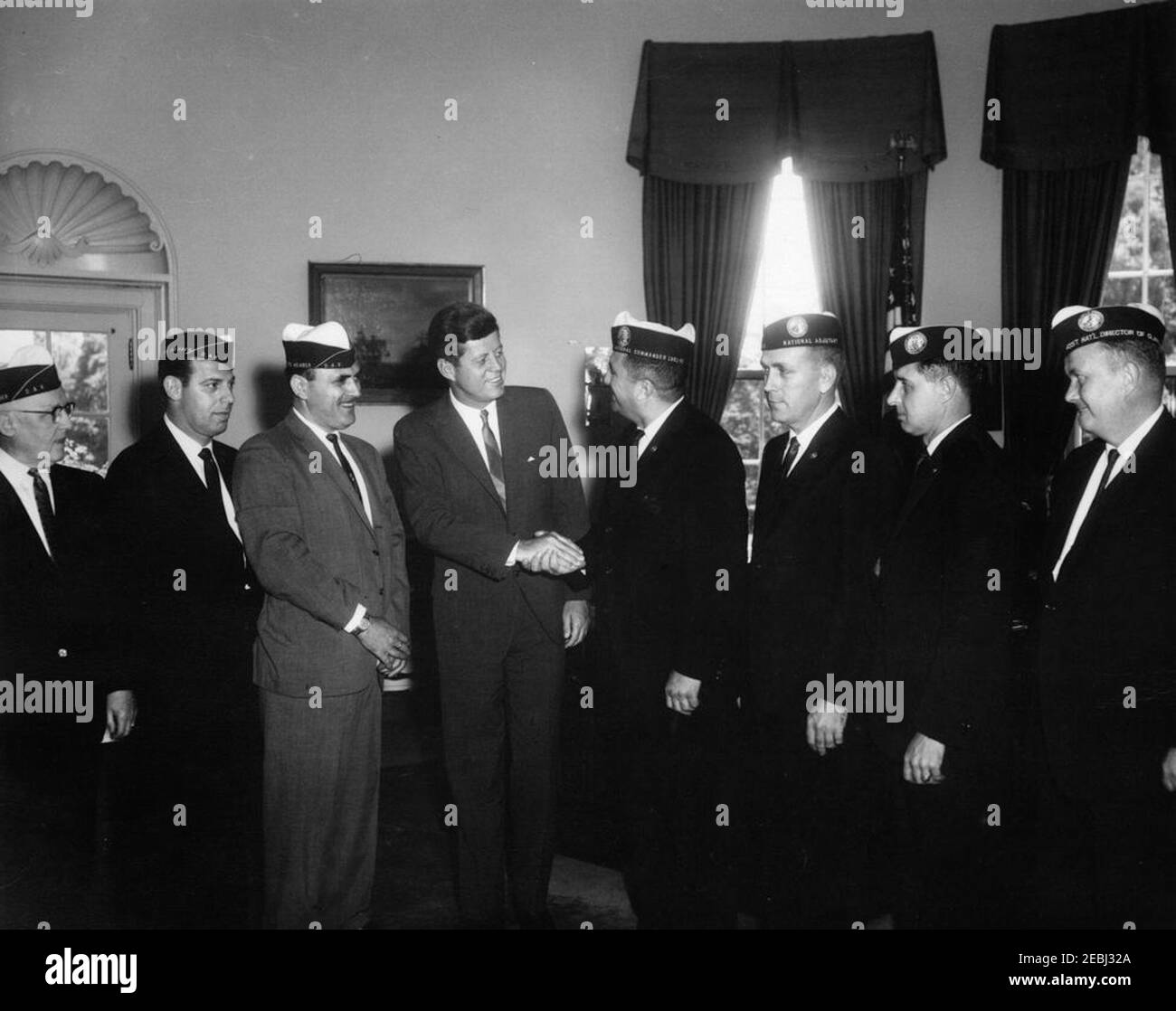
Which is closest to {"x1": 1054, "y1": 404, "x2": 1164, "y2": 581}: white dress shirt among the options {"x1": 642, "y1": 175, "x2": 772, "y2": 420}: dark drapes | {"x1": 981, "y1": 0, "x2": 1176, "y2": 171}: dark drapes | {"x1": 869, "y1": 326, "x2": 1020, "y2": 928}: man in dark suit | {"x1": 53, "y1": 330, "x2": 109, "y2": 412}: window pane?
{"x1": 869, "y1": 326, "x2": 1020, "y2": 928}: man in dark suit

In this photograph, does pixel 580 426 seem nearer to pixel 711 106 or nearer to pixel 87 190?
pixel 711 106

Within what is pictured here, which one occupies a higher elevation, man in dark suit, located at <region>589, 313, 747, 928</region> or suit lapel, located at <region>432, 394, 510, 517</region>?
suit lapel, located at <region>432, 394, 510, 517</region>

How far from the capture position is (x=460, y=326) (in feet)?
9.31

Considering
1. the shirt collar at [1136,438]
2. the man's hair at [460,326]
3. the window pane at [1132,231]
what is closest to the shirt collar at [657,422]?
the man's hair at [460,326]

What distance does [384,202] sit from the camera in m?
5.41

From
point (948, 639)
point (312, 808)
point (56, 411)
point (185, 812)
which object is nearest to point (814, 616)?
point (948, 639)

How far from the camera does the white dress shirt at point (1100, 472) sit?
2.22 m

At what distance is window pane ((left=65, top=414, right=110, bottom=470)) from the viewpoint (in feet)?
17.4

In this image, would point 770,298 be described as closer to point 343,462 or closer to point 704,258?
point 704,258

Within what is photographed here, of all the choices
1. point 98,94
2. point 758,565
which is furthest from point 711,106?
point 758,565

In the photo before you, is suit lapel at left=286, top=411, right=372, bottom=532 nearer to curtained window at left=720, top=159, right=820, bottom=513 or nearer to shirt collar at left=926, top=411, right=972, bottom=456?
shirt collar at left=926, top=411, right=972, bottom=456

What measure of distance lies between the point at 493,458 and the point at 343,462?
45 cm

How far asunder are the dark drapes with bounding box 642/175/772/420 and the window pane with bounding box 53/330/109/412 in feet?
9.90

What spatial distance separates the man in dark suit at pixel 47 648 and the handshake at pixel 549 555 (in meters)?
1.13
